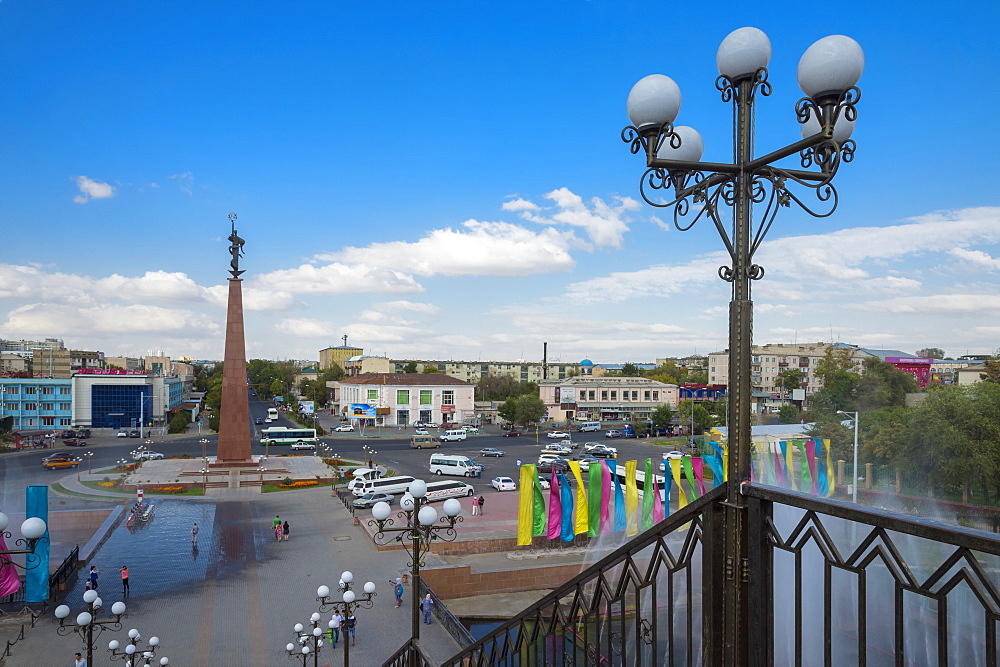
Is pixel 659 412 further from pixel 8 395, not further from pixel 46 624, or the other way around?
pixel 8 395

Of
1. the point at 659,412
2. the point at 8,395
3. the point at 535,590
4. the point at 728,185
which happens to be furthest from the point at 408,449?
the point at 728,185

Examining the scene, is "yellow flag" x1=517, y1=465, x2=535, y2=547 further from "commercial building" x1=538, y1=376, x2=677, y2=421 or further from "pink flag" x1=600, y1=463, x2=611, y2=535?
"commercial building" x1=538, y1=376, x2=677, y2=421

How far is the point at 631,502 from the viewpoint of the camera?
17781 millimetres

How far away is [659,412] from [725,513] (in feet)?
156

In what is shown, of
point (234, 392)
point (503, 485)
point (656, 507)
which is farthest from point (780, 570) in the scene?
point (234, 392)

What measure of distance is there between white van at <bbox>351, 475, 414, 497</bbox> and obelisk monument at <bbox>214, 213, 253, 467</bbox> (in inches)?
277

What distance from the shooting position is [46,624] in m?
13.1

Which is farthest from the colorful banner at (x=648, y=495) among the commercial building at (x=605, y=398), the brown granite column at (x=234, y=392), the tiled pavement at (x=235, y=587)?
the commercial building at (x=605, y=398)

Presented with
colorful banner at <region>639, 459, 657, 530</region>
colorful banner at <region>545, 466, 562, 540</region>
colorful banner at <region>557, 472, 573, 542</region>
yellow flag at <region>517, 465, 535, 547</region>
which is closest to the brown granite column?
yellow flag at <region>517, 465, 535, 547</region>

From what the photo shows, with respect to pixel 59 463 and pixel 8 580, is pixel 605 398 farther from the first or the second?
pixel 8 580

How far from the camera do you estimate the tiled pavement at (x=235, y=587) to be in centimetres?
1194

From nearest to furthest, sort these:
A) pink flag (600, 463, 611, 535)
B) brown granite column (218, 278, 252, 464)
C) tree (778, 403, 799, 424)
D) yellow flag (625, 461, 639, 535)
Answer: pink flag (600, 463, 611, 535)
yellow flag (625, 461, 639, 535)
brown granite column (218, 278, 252, 464)
tree (778, 403, 799, 424)

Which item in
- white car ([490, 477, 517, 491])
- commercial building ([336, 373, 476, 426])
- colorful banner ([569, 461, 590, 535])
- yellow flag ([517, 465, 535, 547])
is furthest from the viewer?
commercial building ([336, 373, 476, 426])

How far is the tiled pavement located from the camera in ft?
39.2
